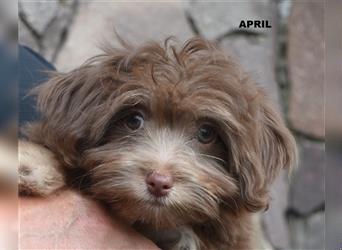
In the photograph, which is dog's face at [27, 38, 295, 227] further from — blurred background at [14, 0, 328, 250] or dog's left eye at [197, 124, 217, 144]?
blurred background at [14, 0, 328, 250]

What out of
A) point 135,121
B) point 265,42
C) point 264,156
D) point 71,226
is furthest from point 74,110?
point 265,42

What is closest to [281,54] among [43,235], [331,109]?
[331,109]

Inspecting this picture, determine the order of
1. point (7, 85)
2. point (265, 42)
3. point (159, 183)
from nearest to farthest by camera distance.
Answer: point (7, 85) → point (159, 183) → point (265, 42)

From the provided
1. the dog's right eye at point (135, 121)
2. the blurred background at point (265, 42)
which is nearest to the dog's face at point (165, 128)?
the dog's right eye at point (135, 121)

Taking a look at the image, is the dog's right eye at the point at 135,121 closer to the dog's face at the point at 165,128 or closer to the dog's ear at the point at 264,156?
the dog's face at the point at 165,128

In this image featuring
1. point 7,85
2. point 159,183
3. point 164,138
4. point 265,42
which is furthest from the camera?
point 265,42

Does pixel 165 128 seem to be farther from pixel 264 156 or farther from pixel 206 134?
pixel 264 156

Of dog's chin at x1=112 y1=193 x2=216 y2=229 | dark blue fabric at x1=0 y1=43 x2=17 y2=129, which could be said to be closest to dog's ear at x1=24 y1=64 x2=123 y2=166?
dog's chin at x1=112 y1=193 x2=216 y2=229

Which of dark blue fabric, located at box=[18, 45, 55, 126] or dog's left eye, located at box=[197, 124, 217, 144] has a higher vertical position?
dark blue fabric, located at box=[18, 45, 55, 126]

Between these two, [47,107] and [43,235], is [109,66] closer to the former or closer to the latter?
[47,107]
